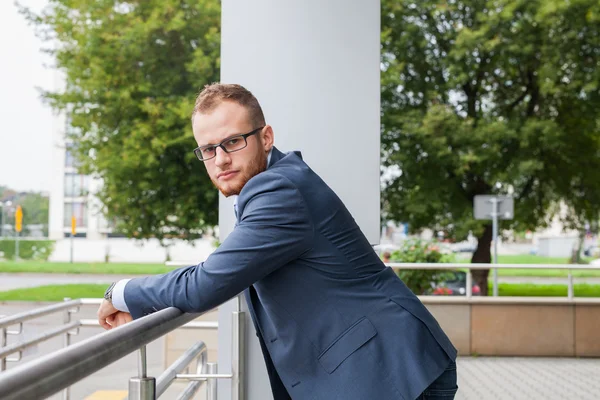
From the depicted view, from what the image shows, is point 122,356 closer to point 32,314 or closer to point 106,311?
point 106,311

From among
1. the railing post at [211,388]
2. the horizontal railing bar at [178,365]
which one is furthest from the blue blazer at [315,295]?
the railing post at [211,388]

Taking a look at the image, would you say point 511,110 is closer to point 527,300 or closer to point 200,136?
point 527,300

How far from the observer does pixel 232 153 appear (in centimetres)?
166

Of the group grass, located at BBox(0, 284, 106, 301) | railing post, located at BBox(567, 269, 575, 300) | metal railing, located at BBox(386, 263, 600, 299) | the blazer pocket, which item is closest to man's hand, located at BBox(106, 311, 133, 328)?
the blazer pocket

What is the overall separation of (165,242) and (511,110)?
8876 mm

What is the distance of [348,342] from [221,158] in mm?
486

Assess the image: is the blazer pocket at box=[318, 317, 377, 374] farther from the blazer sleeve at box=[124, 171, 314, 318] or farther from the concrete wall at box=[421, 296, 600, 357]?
the concrete wall at box=[421, 296, 600, 357]

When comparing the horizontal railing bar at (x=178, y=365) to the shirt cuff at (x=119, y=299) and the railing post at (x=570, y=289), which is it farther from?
the railing post at (x=570, y=289)

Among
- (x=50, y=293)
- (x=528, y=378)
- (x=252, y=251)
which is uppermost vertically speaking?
(x=252, y=251)

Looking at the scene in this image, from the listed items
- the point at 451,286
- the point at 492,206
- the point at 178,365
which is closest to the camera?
the point at 178,365

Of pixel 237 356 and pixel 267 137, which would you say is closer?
pixel 267 137

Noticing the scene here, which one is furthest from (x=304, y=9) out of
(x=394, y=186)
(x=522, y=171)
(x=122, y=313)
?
(x=394, y=186)

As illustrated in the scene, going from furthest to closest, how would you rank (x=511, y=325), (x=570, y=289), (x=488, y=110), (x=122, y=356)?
(x=488, y=110) → (x=570, y=289) → (x=511, y=325) → (x=122, y=356)

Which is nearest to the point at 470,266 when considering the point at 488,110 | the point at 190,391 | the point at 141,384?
the point at 190,391
